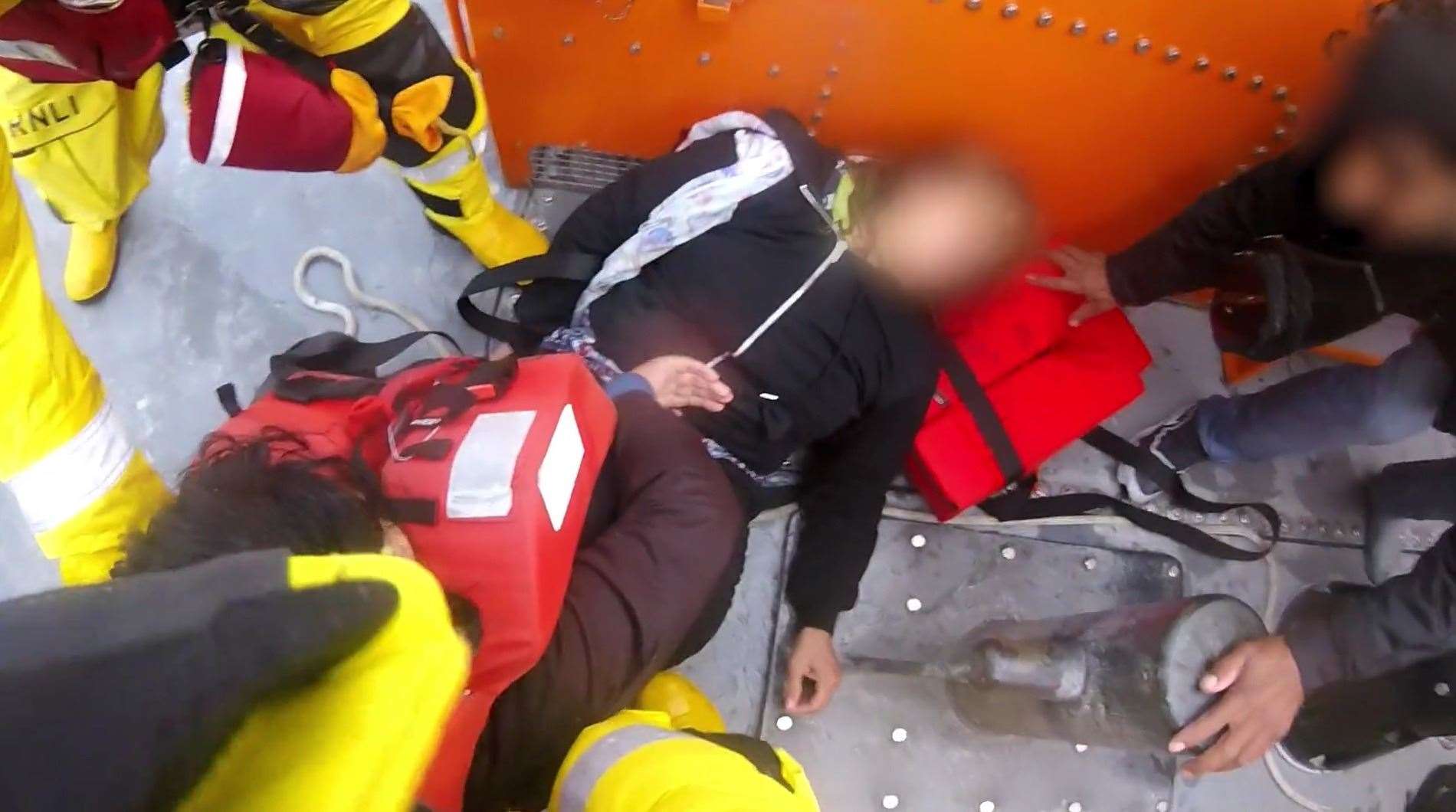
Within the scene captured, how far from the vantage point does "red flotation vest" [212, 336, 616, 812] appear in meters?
0.72

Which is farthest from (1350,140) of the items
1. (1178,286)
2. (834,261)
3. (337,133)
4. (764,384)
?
(337,133)

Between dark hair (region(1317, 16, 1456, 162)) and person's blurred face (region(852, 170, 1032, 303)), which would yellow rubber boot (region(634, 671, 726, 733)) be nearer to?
person's blurred face (region(852, 170, 1032, 303))

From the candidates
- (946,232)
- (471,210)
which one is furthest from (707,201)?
(471,210)

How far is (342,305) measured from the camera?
1511 mm

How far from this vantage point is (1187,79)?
115 cm

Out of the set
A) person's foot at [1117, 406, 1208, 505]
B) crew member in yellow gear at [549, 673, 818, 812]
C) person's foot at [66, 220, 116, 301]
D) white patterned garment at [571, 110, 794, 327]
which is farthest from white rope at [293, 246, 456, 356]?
person's foot at [1117, 406, 1208, 505]

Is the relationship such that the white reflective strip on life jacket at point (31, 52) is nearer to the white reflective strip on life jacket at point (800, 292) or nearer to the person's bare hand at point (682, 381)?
the person's bare hand at point (682, 381)

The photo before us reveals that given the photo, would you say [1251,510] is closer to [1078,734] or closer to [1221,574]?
[1221,574]

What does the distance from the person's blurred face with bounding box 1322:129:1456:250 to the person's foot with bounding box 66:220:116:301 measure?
1625mm

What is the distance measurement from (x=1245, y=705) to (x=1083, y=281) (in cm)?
60

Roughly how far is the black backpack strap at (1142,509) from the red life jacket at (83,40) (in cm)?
121

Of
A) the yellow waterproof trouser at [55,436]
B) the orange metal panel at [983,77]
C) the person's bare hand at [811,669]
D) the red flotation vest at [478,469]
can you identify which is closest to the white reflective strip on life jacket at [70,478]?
the yellow waterproof trouser at [55,436]

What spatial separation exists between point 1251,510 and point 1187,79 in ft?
2.35

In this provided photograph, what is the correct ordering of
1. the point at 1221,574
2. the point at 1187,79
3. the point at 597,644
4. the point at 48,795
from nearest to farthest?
the point at 48,795 < the point at 597,644 < the point at 1187,79 < the point at 1221,574
